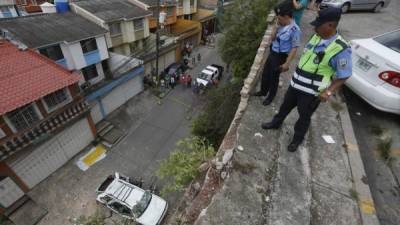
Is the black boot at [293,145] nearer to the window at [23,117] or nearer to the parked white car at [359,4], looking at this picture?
the window at [23,117]

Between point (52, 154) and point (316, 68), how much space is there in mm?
11121

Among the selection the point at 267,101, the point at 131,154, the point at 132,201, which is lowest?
the point at 131,154

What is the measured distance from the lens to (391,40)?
175 inches

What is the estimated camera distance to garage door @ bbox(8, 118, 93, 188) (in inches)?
315

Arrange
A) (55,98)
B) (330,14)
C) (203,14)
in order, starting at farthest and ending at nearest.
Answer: (203,14), (55,98), (330,14)

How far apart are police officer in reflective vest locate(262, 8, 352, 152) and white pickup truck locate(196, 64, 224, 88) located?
39.7ft

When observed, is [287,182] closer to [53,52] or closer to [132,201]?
[132,201]

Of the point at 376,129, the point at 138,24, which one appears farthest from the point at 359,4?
the point at 138,24

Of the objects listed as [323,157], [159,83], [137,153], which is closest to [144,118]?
[137,153]

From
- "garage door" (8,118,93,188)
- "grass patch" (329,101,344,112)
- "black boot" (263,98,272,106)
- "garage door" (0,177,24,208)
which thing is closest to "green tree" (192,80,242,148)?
"black boot" (263,98,272,106)

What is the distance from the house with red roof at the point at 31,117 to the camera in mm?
6730

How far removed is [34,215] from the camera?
306 inches

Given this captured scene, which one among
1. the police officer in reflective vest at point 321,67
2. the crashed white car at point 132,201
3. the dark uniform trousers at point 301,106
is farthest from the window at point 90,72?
the police officer in reflective vest at point 321,67

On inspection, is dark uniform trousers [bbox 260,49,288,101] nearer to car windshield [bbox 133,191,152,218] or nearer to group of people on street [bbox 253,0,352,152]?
group of people on street [bbox 253,0,352,152]
